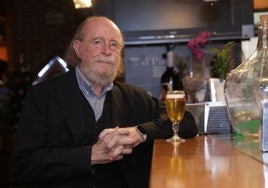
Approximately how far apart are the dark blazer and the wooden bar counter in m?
0.36

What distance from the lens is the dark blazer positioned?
1.44m

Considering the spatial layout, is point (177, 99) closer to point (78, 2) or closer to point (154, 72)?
point (154, 72)

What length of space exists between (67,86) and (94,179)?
→ 410 millimetres

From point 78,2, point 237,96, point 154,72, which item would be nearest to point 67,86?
point 237,96

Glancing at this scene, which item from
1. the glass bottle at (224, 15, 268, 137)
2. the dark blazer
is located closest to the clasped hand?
the dark blazer

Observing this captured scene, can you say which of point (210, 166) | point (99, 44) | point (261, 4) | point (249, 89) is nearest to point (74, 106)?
point (99, 44)

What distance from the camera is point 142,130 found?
1500 mm

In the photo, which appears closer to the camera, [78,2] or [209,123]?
[209,123]

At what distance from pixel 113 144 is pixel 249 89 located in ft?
1.57

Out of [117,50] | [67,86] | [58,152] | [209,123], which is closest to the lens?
[58,152]

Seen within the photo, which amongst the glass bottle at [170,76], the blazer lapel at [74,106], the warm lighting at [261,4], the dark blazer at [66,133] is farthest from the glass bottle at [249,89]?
the warm lighting at [261,4]

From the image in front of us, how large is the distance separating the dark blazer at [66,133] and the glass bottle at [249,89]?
9.6 inches

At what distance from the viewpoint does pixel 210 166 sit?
2.65ft

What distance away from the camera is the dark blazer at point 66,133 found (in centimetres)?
144
